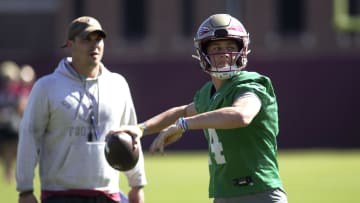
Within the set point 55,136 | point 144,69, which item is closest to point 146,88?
point 144,69

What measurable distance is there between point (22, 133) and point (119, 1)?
103 ft

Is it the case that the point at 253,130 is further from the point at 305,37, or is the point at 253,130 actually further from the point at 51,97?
the point at 305,37

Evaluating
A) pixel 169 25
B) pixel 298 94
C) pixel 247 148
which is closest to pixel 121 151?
pixel 247 148

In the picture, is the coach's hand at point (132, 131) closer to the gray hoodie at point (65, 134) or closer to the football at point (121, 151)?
the football at point (121, 151)

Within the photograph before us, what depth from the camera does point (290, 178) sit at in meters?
16.8

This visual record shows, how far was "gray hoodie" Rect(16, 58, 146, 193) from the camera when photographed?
662 cm

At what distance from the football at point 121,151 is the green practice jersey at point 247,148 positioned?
1.55 ft

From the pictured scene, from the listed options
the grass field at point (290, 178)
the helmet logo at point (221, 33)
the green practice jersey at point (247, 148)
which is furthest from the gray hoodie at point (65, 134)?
the grass field at point (290, 178)

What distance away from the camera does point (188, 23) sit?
36938 millimetres

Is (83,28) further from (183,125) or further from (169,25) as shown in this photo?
(169,25)

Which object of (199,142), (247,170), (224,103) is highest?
(224,103)

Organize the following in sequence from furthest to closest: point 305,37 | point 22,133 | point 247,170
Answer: point 305,37 → point 22,133 → point 247,170

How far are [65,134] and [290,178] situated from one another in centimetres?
1048

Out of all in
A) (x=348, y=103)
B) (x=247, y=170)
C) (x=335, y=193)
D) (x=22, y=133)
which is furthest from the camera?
(x=348, y=103)
